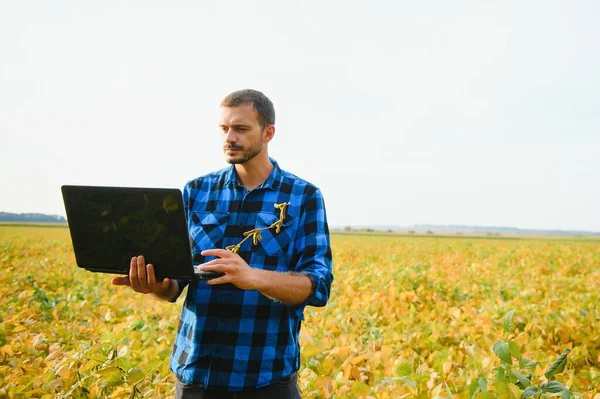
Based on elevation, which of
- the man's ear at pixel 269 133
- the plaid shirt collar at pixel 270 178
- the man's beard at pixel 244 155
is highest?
the man's ear at pixel 269 133

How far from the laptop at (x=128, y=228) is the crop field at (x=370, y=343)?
26.3 inches

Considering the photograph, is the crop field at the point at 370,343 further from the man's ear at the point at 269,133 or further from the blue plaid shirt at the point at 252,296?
the man's ear at the point at 269,133

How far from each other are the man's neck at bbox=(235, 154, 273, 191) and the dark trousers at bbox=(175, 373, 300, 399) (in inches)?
33.0

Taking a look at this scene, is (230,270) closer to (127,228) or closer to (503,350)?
(127,228)

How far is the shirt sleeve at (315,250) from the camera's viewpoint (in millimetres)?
1900

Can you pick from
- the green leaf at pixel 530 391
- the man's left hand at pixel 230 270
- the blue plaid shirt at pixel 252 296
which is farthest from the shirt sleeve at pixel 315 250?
the green leaf at pixel 530 391

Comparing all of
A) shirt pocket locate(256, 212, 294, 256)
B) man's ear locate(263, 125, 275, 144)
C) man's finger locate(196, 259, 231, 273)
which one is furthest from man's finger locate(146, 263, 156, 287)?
man's ear locate(263, 125, 275, 144)

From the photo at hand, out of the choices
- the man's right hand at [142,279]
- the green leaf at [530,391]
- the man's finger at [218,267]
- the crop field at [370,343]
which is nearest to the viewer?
the man's finger at [218,267]

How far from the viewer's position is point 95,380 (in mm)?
2508

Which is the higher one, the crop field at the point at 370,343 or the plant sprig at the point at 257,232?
the plant sprig at the point at 257,232

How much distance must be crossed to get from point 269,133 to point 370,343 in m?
2.58

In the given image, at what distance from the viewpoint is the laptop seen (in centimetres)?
167

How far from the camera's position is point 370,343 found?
4156 millimetres

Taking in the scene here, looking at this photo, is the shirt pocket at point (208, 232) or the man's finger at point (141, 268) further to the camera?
the shirt pocket at point (208, 232)
